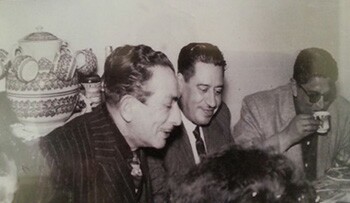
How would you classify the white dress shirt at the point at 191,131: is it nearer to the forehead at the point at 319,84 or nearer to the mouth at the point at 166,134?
the mouth at the point at 166,134

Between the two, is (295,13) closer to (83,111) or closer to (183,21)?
(183,21)

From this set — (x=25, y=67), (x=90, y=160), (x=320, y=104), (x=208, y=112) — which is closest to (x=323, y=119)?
(x=320, y=104)

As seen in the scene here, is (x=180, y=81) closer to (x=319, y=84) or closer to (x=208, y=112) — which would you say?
(x=208, y=112)

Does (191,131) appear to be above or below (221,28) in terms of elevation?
below

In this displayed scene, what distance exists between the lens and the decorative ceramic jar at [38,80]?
0.70m

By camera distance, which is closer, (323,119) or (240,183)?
(240,183)

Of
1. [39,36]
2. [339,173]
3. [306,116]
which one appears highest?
[39,36]

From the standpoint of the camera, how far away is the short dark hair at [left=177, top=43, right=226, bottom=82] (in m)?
0.77

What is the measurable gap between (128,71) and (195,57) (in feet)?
0.40

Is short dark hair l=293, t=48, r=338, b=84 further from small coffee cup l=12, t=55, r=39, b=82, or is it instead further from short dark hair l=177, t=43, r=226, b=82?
small coffee cup l=12, t=55, r=39, b=82

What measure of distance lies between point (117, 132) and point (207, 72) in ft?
0.63

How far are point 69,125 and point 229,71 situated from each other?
29cm

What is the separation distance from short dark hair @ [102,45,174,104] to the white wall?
16 millimetres

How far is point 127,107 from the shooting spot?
734mm
